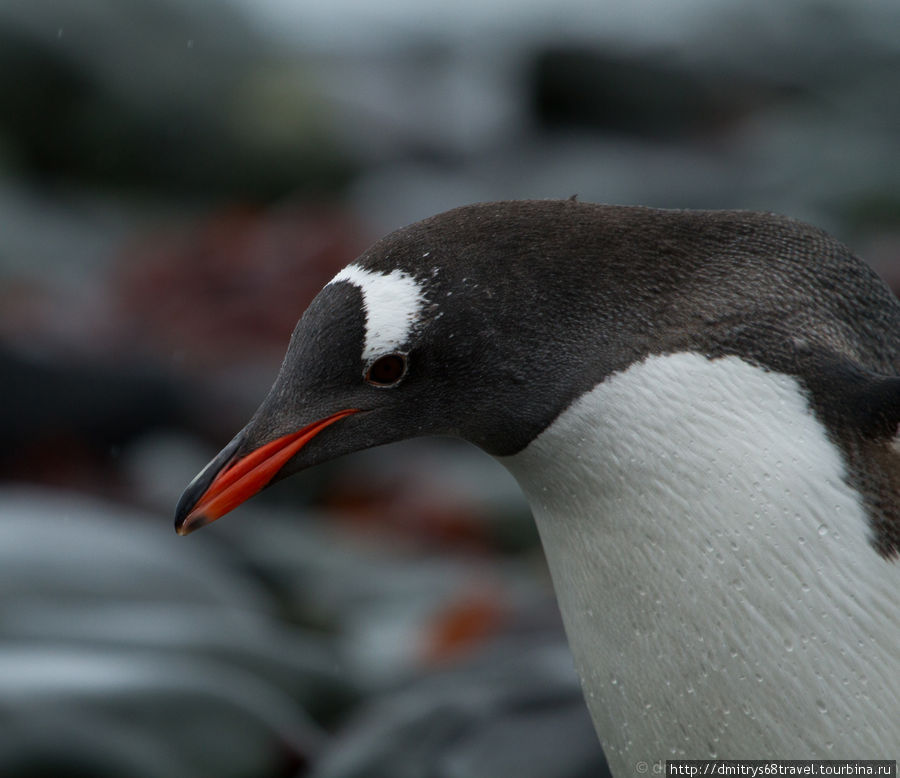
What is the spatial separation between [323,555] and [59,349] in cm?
205

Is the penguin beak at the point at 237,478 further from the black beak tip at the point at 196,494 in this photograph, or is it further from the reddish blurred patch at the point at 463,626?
the reddish blurred patch at the point at 463,626

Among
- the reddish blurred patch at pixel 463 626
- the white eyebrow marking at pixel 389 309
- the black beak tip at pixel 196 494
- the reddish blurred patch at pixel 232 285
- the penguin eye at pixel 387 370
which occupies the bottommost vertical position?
Result: the reddish blurred patch at pixel 463 626

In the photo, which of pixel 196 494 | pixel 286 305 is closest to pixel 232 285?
pixel 286 305

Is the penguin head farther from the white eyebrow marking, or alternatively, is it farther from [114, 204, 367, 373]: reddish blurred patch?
[114, 204, 367, 373]: reddish blurred patch

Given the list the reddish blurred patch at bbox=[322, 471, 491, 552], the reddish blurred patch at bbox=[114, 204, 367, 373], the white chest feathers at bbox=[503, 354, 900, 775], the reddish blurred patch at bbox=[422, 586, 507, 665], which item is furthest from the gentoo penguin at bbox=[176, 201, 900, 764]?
the reddish blurred patch at bbox=[114, 204, 367, 373]

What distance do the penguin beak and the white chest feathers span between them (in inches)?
10.8

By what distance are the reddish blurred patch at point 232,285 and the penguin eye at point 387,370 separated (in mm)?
→ 5027

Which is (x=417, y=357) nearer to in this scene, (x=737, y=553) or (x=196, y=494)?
(x=196, y=494)

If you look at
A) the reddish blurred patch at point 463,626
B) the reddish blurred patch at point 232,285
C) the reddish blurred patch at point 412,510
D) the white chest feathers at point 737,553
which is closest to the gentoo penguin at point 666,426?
the white chest feathers at point 737,553

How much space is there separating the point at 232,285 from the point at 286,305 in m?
0.50

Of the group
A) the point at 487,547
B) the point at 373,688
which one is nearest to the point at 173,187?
the point at 487,547

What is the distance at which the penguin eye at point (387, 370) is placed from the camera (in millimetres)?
1490

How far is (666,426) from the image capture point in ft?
4.90

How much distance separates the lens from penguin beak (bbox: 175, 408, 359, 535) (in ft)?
4.96
